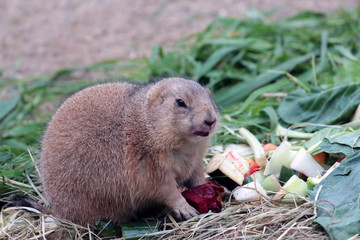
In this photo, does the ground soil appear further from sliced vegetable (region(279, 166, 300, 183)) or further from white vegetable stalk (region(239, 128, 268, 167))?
sliced vegetable (region(279, 166, 300, 183))

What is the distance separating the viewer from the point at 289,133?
5.54 meters

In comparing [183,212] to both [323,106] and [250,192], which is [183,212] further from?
[323,106]

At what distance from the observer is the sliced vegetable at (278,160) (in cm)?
474

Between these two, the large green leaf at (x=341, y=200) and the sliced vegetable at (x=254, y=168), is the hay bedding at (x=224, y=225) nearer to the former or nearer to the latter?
the large green leaf at (x=341, y=200)

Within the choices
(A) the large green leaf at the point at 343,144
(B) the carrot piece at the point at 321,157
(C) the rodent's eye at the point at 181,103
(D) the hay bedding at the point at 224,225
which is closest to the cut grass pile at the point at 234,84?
(D) the hay bedding at the point at 224,225

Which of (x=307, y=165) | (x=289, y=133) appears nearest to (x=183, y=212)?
(x=307, y=165)

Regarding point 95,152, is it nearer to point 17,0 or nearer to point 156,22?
point 156,22

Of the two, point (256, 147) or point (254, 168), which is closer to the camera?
point (254, 168)

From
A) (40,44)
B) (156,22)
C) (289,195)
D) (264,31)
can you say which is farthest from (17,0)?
(289,195)

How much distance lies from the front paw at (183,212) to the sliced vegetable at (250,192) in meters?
0.47

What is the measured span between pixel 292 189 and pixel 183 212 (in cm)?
105

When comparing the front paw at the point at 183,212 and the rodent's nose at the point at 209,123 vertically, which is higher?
the rodent's nose at the point at 209,123

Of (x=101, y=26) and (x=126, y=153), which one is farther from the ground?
(x=126, y=153)

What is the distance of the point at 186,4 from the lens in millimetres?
11727
